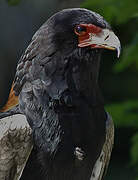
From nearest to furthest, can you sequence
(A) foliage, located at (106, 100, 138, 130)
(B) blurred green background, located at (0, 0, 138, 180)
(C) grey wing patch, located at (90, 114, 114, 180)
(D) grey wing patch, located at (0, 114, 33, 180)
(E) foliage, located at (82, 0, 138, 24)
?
(D) grey wing patch, located at (0, 114, 33, 180)
(C) grey wing patch, located at (90, 114, 114, 180)
(E) foliage, located at (82, 0, 138, 24)
(A) foliage, located at (106, 100, 138, 130)
(B) blurred green background, located at (0, 0, 138, 180)

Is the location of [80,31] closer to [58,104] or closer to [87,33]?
[87,33]

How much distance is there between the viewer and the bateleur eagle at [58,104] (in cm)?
337

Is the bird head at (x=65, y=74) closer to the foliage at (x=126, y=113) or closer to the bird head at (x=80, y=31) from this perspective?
the bird head at (x=80, y=31)

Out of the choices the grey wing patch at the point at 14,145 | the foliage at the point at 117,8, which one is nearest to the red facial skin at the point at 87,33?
the grey wing patch at the point at 14,145

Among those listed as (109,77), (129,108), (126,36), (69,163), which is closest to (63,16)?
(69,163)

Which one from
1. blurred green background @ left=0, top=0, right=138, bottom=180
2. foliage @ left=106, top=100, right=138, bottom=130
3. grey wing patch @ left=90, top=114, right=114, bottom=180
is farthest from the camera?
blurred green background @ left=0, top=0, right=138, bottom=180

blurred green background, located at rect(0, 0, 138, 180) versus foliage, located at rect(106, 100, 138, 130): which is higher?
foliage, located at rect(106, 100, 138, 130)

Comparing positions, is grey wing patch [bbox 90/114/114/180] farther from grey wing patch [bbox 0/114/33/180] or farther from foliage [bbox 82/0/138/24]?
foliage [bbox 82/0/138/24]

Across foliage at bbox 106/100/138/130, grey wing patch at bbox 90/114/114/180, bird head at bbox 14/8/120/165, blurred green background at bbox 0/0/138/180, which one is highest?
bird head at bbox 14/8/120/165

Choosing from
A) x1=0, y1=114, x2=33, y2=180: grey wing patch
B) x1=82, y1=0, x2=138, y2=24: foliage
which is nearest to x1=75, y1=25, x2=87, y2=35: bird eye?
x1=0, y1=114, x2=33, y2=180: grey wing patch

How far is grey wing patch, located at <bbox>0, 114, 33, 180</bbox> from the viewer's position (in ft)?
11.0

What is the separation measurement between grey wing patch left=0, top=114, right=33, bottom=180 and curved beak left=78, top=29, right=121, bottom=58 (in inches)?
20.0

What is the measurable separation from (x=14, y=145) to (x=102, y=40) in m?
0.70

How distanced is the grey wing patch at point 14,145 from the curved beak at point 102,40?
51 centimetres
